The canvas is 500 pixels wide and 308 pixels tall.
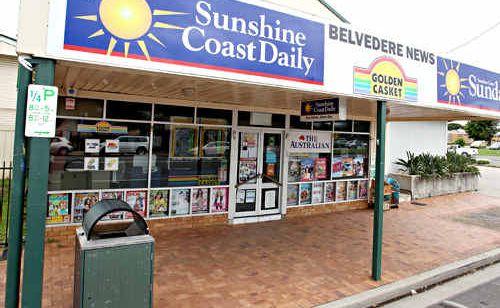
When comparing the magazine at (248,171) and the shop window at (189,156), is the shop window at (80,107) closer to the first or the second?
the shop window at (189,156)

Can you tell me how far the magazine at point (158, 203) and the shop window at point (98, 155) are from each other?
284 mm

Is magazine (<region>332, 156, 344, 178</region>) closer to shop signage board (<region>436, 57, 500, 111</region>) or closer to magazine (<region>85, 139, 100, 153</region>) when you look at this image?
shop signage board (<region>436, 57, 500, 111</region>)

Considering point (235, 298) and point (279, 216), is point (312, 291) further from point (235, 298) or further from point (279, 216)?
point (279, 216)

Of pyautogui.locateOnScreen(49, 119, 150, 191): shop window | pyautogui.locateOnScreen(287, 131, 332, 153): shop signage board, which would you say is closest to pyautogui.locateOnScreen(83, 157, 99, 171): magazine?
pyautogui.locateOnScreen(49, 119, 150, 191): shop window

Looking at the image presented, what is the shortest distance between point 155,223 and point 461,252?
20.6ft

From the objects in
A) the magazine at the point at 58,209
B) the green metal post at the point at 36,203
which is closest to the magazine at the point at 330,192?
the magazine at the point at 58,209

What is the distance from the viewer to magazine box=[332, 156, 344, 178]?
9881mm

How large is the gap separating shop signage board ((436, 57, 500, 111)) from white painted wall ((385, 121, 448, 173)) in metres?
5.83

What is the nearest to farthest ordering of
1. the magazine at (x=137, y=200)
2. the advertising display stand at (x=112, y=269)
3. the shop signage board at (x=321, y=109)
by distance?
the advertising display stand at (x=112, y=269) → the shop signage board at (x=321, y=109) → the magazine at (x=137, y=200)

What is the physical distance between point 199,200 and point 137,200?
4.48 ft

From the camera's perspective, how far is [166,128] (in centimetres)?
736

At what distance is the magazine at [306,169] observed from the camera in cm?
927

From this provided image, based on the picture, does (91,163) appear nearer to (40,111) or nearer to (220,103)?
(220,103)

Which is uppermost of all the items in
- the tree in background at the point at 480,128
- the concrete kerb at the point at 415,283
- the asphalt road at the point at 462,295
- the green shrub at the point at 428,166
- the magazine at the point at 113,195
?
the tree in background at the point at 480,128
